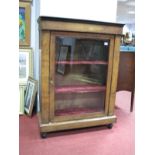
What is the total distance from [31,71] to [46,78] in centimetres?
85

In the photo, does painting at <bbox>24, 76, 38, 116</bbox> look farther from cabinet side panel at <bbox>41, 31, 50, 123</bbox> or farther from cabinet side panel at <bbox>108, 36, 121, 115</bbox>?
cabinet side panel at <bbox>108, 36, 121, 115</bbox>

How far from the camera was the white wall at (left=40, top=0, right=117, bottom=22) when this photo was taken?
89.8 inches

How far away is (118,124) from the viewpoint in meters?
2.67

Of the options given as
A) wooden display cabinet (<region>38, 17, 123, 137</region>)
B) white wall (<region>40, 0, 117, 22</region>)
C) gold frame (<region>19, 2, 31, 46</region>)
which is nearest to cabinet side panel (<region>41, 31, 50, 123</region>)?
wooden display cabinet (<region>38, 17, 123, 137</region>)

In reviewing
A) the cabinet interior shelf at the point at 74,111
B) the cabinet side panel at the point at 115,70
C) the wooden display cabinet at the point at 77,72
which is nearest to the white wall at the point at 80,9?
the wooden display cabinet at the point at 77,72

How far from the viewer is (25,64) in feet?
9.22

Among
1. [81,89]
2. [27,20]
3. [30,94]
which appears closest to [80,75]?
[81,89]

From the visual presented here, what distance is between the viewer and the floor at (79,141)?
198 centimetres

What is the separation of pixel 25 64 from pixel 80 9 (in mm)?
1097
